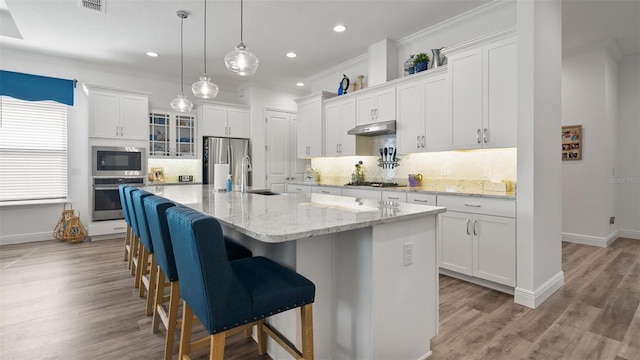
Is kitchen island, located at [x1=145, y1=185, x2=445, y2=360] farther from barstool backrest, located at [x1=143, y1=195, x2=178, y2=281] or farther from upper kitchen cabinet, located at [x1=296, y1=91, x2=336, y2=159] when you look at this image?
A: upper kitchen cabinet, located at [x1=296, y1=91, x2=336, y2=159]

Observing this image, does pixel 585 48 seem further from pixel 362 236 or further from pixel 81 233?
pixel 81 233

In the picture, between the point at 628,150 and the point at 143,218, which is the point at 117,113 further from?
the point at 628,150

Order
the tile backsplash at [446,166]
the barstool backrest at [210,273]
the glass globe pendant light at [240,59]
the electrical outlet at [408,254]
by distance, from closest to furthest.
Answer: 1. the barstool backrest at [210,273]
2. the electrical outlet at [408,254]
3. the glass globe pendant light at [240,59]
4. the tile backsplash at [446,166]

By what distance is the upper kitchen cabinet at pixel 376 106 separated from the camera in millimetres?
4370

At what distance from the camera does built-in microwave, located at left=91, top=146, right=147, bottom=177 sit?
5094 millimetres

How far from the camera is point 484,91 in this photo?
10.6 ft

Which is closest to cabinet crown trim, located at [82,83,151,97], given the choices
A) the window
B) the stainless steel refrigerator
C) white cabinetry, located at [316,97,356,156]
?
the window

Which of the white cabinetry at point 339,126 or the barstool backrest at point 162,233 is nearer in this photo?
the barstool backrest at point 162,233

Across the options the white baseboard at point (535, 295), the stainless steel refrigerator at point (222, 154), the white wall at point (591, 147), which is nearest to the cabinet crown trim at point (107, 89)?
the stainless steel refrigerator at point (222, 154)

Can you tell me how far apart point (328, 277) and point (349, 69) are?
4392mm

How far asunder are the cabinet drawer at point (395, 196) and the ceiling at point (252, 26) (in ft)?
6.83

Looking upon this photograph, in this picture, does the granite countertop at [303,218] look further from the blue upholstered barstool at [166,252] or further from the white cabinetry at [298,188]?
the white cabinetry at [298,188]

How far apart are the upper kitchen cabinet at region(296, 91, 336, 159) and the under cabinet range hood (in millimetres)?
793

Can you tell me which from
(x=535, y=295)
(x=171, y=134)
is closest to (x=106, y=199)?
(x=171, y=134)
